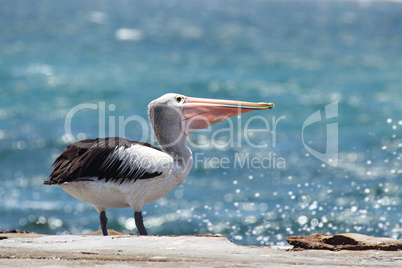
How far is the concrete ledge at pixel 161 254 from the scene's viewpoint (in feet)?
9.03

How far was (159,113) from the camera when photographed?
4.41 meters

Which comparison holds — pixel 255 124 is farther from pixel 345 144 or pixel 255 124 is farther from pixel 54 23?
pixel 54 23

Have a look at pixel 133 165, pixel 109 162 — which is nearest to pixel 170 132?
pixel 133 165


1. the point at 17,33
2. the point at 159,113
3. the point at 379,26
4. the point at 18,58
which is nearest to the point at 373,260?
the point at 159,113

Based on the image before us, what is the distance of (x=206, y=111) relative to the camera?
179 inches

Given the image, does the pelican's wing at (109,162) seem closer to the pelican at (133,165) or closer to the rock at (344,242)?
the pelican at (133,165)

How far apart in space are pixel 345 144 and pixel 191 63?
279 inches

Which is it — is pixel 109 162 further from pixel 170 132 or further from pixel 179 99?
pixel 179 99

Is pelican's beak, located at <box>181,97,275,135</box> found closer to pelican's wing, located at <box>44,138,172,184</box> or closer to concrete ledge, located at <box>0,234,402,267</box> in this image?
pelican's wing, located at <box>44,138,172,184</box>

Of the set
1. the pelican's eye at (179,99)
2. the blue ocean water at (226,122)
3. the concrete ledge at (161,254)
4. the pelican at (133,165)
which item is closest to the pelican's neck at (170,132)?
the pelican at (133,165)

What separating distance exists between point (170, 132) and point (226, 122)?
22.7 ft

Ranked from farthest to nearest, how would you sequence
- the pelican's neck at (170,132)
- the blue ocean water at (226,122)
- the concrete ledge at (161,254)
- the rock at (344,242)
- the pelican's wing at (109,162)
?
the blue ocean water at (226,122), the pelican's neck at (170,132), the pelican's wing at (109,162), the rock at (344,242), the concrete ledge at (161,254)

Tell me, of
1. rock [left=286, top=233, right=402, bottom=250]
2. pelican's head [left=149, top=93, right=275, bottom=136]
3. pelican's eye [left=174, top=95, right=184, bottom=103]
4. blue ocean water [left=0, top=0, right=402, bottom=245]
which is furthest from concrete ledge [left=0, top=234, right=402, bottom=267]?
blue ocean water [left=0, top=0, right=402, bottom=245]

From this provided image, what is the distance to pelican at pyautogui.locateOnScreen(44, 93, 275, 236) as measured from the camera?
13.3ft
